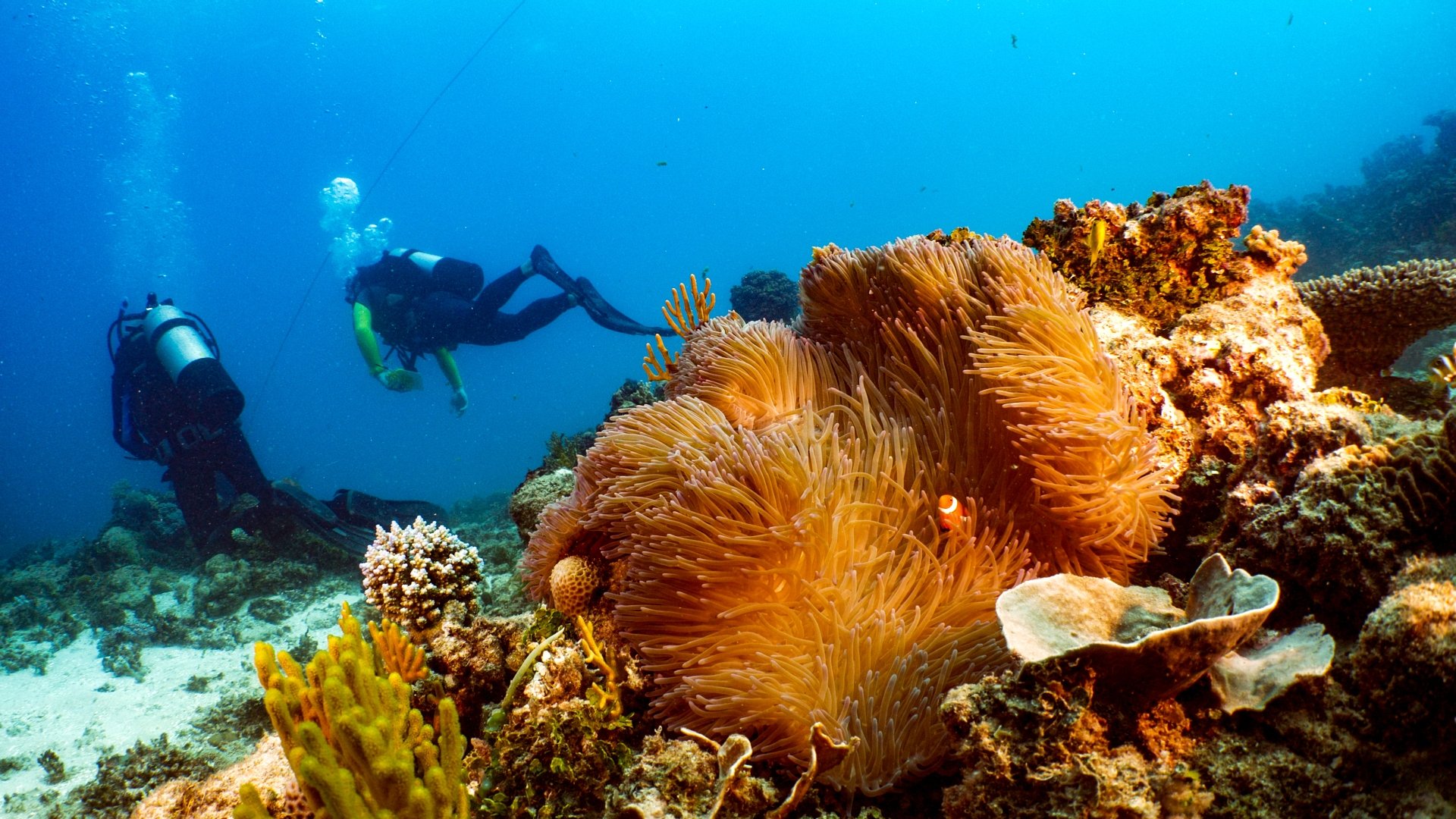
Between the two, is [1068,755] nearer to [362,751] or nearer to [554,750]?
[554,750]

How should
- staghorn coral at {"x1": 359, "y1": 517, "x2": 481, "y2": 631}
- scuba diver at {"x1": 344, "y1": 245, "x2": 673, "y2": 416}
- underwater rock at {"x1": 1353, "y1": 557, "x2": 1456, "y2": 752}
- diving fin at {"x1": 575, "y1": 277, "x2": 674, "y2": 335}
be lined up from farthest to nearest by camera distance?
1. diving fin at {"x1": 575, "y1": 277, "x2": 674, "y2": 335}
2. scuba diver at {"x1": 344, "y1": 245, "x2": 673, "y2": 416}
3. staghorn coral at {"x1": 359, "y1": 517, "x2": 481, "y2": 631}
4. underwater rock at {"x1": 1353, "y1": 557, "x2": 1456, "y2": 752}

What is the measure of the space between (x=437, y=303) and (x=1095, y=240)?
46.0 feet

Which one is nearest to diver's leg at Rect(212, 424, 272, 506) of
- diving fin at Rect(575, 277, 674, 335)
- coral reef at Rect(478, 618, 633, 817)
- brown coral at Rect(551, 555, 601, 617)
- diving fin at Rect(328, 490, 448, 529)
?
diving fin at Rect(328, 490, 448, 529)

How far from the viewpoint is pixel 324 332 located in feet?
393

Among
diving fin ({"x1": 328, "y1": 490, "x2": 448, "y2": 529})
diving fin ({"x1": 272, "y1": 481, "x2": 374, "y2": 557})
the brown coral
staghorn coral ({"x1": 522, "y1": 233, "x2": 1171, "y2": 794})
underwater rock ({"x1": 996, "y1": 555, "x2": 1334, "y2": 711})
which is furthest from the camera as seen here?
diving fin ({"x1": 328, "y1": 490, "x2": 448, "y2": 529})

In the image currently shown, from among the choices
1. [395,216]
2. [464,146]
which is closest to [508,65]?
[464,146]

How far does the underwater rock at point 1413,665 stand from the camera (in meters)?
1.21

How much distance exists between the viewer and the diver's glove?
1245 cm

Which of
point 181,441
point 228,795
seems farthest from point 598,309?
point 228,795

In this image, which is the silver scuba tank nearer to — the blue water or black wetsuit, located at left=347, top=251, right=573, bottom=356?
black wetsuit, located at left=347, top=251, right=573, bottom=356

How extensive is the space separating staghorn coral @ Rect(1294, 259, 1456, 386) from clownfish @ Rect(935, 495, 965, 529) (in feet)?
9.89

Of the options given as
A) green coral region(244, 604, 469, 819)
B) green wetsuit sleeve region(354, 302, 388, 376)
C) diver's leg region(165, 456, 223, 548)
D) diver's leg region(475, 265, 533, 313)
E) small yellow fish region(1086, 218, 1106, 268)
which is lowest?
green coral region(244, 604, 469, 819)

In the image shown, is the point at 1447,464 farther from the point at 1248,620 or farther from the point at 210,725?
the point at 210,725

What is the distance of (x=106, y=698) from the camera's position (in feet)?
24.0
